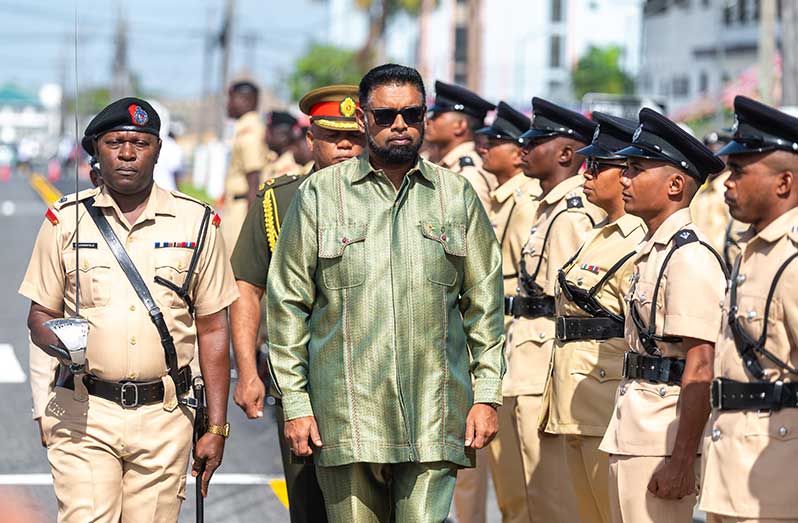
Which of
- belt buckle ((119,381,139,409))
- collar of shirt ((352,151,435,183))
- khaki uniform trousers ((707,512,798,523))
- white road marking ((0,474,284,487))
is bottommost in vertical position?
white road marking ((0,474,284,487))

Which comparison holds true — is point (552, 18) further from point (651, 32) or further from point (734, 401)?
point (734, 401)

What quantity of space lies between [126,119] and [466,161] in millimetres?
4073

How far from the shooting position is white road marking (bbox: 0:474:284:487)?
9.20 metres

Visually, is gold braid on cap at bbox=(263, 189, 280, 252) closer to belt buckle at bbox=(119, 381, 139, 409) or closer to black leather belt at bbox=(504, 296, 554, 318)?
belt buckle at bbox=(119, 381, 139, 409)

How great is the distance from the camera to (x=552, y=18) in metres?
93.8

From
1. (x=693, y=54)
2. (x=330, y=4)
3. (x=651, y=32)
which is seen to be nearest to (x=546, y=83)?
(x=651, y=32)

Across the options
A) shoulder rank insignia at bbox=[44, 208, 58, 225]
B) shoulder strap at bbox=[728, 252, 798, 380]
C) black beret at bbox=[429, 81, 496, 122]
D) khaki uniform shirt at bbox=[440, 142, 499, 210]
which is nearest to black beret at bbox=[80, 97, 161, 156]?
shoulder rank insignia at bbox=[44, 208, 58, 225]

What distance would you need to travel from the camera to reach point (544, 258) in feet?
23.7

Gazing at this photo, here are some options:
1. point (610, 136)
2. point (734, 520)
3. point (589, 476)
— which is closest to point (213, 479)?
point (589, 476)

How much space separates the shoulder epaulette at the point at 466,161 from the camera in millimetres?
9461

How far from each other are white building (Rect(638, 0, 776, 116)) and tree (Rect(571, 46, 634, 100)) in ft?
19.6

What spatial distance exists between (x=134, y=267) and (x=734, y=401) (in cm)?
227

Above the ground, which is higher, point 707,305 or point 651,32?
point 651,32

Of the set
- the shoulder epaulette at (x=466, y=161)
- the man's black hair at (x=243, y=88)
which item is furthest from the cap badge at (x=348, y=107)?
the man's black hair at (x=243, y=88)
